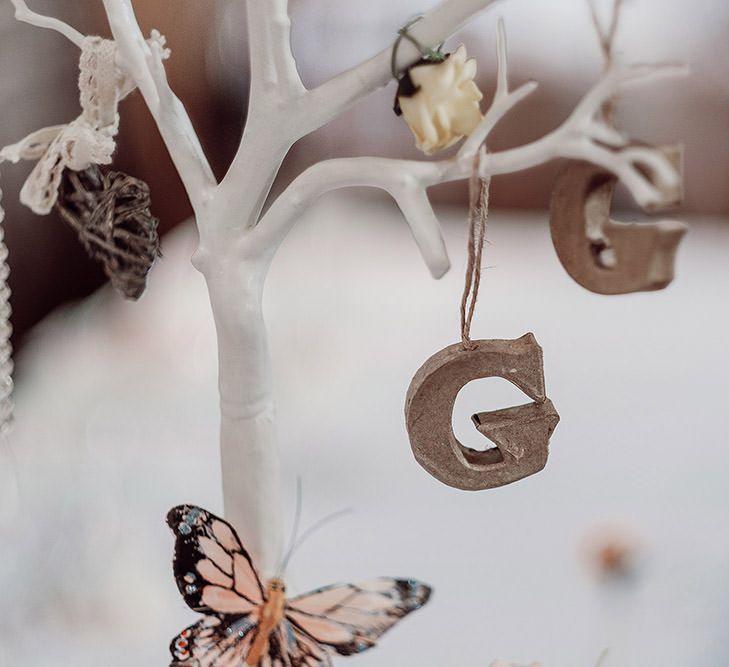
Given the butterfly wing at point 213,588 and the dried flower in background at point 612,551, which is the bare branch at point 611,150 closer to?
the butterfly wing at point 213,588

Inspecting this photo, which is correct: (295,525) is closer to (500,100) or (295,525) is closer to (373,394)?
(373,394)

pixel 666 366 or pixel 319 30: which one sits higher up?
pixel 319 30

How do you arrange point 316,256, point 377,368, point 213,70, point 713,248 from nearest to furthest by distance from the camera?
point 213,70
point 377,368
point 316,256
point 713,248

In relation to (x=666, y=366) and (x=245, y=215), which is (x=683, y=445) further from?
(x=245, y=215)

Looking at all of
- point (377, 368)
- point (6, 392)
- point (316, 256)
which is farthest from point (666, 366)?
point (6, 392)

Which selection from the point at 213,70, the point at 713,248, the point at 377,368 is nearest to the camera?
the point at 213,70

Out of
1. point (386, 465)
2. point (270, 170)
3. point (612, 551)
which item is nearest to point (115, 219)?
point (270, 170)

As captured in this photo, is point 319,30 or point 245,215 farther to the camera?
point 319,30
